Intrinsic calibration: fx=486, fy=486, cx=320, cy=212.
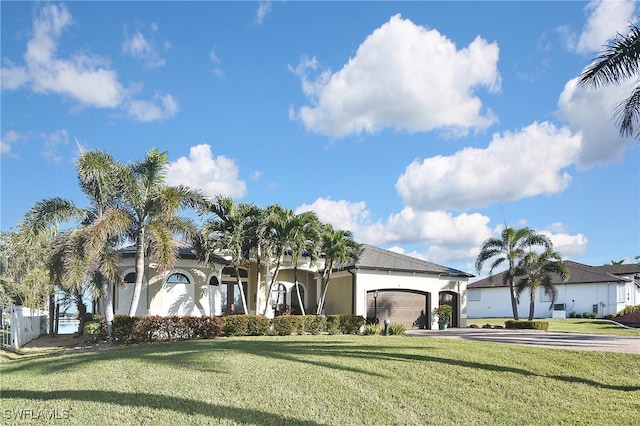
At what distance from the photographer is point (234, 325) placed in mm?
19234

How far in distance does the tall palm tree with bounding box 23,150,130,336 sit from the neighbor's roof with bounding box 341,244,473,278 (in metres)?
11.9

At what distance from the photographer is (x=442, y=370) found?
10969 millimetres

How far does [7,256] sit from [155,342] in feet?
62.4

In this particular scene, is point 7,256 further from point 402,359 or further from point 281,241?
point 402,359

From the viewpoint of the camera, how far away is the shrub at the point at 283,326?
65.7ft

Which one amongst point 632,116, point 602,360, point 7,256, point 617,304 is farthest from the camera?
point 617,304

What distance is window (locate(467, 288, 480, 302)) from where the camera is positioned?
4978cm

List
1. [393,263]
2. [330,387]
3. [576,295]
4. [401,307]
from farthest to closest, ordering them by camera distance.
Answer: [576,295] → [393,263] → [401,307] → [330,387]

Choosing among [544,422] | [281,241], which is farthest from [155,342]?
[544,422]

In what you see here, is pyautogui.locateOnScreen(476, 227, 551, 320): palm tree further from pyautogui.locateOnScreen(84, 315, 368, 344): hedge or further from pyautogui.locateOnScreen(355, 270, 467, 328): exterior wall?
pyautogui.locateOnScreen(84, 315, 368, 344): hedge

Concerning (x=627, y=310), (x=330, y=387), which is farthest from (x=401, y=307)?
(x=627, y=310)

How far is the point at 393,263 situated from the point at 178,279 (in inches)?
455

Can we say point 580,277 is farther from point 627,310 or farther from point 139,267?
point 139,267

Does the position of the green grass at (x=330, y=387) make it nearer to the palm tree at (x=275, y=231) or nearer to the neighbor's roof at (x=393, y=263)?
the palm tree at (x=275, y=231)
